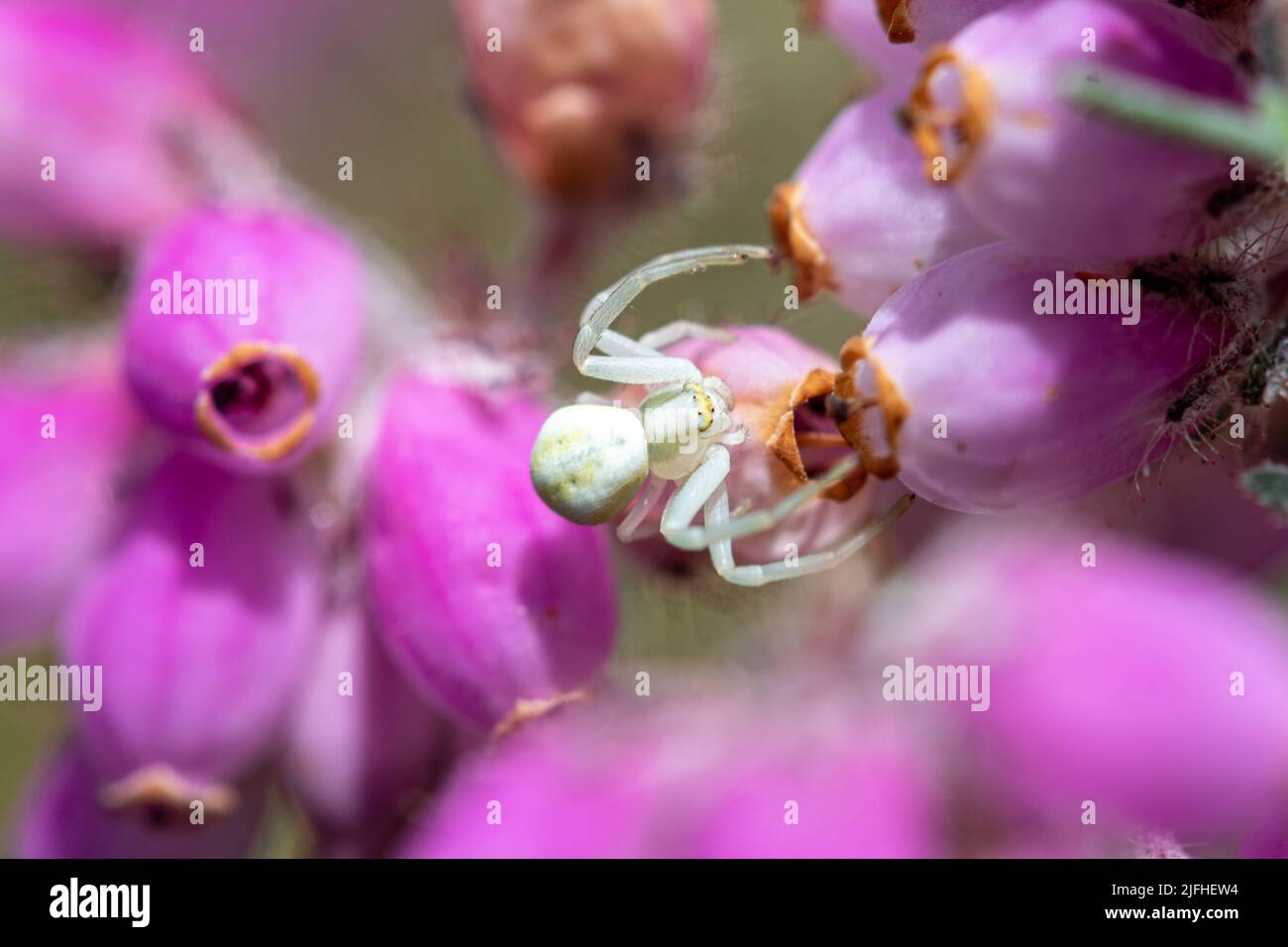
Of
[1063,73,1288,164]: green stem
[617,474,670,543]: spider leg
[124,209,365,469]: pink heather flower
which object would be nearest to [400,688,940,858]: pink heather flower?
[617,474,670,543]: spider leg

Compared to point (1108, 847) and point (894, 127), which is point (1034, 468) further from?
point (1108, 847)

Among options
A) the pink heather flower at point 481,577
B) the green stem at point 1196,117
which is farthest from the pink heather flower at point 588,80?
the green stem at point 1196,117

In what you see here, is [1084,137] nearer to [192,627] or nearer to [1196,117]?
[1196,117]

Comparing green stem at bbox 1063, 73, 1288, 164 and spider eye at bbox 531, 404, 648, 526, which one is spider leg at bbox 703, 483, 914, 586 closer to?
spider eye at bbox 531, 404, 648, 526

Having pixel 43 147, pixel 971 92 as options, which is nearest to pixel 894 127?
Answer: pixel 971 92

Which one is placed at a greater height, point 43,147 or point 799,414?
point 43,147

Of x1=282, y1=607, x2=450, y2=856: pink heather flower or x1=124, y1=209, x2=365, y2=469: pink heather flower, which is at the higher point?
x1=124, y1=209, x2=365, y2=469: pink heather flower
